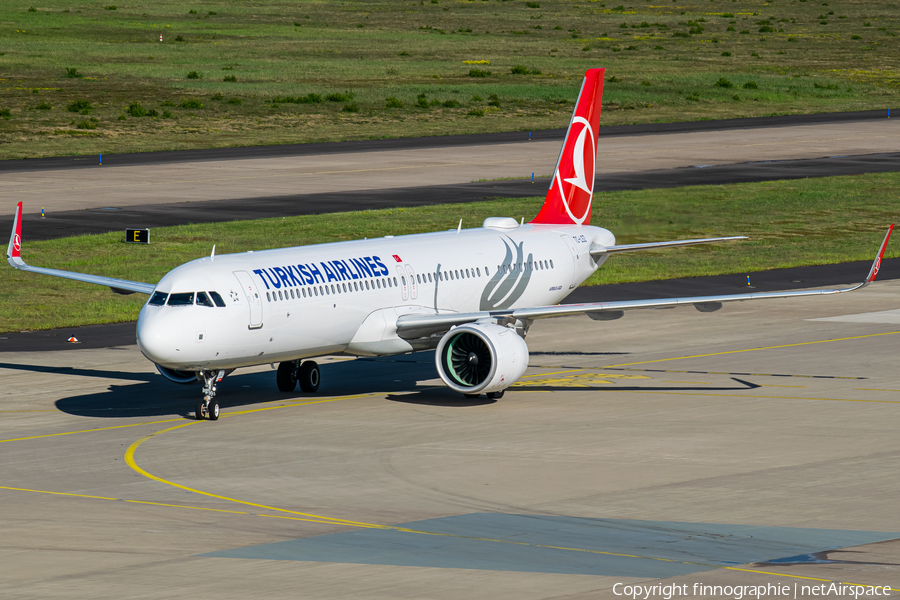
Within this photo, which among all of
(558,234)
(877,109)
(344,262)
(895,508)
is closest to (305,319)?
(344,262)

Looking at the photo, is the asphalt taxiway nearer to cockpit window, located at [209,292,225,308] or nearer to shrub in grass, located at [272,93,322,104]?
cockpit window, located at [209,292,225,308]

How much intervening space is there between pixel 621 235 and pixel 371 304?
25374 mm

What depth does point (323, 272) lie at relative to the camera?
3706cm

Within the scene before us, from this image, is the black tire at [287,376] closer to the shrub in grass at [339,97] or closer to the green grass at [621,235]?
the green grass at [621,235]

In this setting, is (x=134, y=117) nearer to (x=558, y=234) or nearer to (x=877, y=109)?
(x=877, y=109)

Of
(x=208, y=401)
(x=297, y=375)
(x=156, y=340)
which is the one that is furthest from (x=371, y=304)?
(x=156, y=340)

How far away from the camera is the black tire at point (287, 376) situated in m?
39.9

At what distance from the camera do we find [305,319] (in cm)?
3622

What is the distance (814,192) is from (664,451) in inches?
2280

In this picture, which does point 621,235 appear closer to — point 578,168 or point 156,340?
point 578,168

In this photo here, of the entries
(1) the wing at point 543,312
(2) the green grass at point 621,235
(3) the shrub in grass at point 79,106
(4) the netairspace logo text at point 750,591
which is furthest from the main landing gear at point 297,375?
(3) the shrub in grass at point 79,106

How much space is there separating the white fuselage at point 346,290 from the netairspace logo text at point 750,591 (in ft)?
52.1

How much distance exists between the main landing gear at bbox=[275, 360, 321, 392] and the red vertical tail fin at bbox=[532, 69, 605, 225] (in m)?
10.9

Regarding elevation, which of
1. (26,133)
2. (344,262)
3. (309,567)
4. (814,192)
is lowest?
(309,567)
